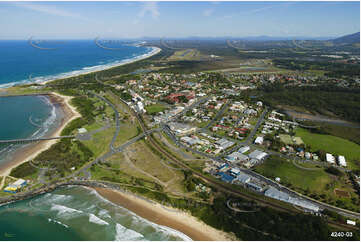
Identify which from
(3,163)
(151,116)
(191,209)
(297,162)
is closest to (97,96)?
(151,116)

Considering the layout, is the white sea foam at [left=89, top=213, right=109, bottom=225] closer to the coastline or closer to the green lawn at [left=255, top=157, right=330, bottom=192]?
the coastline

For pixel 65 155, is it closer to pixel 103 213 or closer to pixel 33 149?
pixel 33 149

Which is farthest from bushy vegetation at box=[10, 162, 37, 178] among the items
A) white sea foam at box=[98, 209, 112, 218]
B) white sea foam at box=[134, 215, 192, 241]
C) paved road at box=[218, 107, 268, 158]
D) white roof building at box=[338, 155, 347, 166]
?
white roof building at box=[338, 155, 347, 166]

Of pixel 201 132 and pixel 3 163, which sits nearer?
pixel 3 163

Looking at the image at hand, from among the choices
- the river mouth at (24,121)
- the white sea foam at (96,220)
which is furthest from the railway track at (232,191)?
the river mouth at (24,121)

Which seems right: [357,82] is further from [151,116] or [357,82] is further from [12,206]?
[12,206]

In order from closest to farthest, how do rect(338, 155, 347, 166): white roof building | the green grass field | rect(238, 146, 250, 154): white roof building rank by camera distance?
the green grass field → rect(338, 155, 347, 166): white roof building → rect(238, 146, 250, 154): white roof building

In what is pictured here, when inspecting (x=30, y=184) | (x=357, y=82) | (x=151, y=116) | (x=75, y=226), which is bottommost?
(x=75, y=226)
